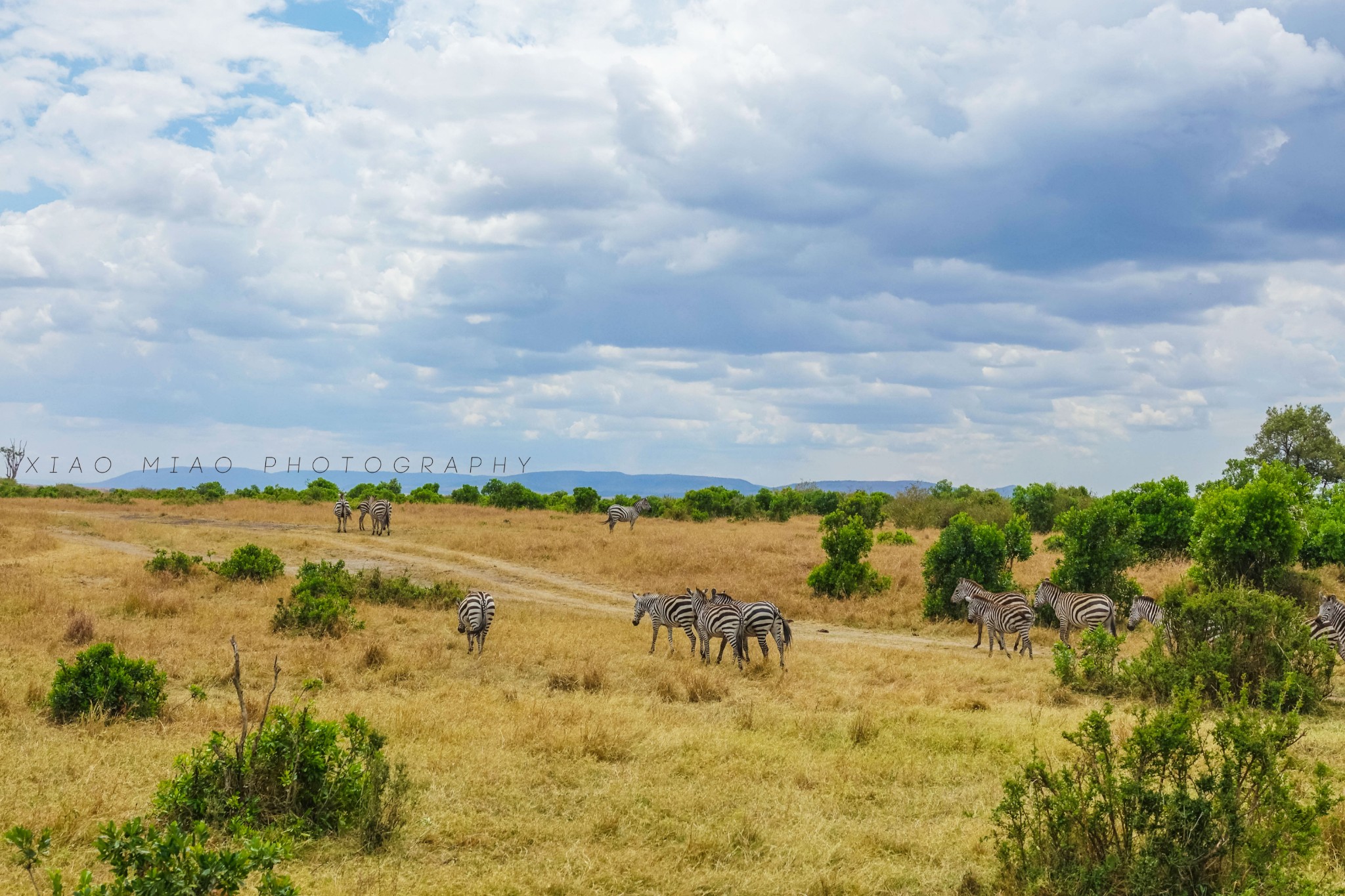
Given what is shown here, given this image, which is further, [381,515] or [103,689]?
[381,515]

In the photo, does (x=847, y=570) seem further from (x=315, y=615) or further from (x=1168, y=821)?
(x=1168, y=821)

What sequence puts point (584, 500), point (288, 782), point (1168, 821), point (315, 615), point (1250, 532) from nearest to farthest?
point (1168, 821) → point (288, 782) → point (315, 615) → point (1250, 532) → point (584, 500)

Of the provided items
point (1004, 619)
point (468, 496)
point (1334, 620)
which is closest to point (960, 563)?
point (1004, 619)

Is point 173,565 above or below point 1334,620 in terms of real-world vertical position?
below

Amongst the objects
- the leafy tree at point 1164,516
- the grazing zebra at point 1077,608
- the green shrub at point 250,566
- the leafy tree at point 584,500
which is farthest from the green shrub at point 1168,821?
the leafy tree at point 584,500

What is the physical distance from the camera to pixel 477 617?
18.1 m

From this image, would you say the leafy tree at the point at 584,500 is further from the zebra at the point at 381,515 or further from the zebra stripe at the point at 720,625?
the zebra stripe at the point at 720,625

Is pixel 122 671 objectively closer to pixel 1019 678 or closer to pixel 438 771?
pixel 438 771

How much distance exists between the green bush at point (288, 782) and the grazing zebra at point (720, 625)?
9.42 metres

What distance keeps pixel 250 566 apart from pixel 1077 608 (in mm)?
21400

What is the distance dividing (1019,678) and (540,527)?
96.2 ft

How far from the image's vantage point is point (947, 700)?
15.0 meters

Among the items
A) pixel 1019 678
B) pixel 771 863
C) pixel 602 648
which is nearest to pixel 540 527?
pixel 602 648

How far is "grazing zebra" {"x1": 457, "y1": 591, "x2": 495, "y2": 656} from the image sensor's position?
18094 millimetres
